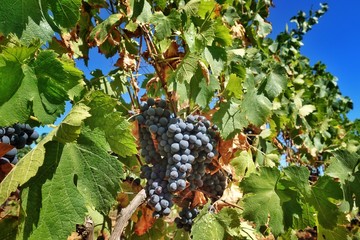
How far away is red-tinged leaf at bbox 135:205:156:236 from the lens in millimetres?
2154

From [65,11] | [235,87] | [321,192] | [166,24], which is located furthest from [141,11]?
[321,192]

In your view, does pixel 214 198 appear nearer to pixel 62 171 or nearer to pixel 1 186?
pixel 62 171

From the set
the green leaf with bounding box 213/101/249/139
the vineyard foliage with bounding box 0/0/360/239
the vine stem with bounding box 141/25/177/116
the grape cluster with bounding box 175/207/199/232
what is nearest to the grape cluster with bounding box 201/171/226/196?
the vineyard foliage with bounding box 0/0/360/239

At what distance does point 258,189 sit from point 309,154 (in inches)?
142

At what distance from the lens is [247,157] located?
6.95 feet

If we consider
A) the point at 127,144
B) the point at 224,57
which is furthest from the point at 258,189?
the point at 127,144

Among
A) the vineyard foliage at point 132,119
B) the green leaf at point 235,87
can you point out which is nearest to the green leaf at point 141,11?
the vineyard foliage at point 132,119

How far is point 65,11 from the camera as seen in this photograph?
1088 mm

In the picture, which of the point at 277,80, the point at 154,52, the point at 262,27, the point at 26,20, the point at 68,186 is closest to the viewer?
the point at 26,20

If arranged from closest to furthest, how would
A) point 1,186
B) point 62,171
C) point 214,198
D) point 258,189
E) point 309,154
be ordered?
point 1,186 → point 62,171 → point 258,189 → point 214,198 → point 309,154

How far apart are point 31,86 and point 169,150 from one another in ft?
2.49

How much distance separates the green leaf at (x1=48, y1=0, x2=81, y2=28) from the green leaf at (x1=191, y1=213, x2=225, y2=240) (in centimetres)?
110

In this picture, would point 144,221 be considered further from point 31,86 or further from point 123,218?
point 31,86

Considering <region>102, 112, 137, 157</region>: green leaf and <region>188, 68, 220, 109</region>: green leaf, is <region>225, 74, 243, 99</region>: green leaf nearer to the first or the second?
<region>188, 68, 220, 109</region>: green leaf
